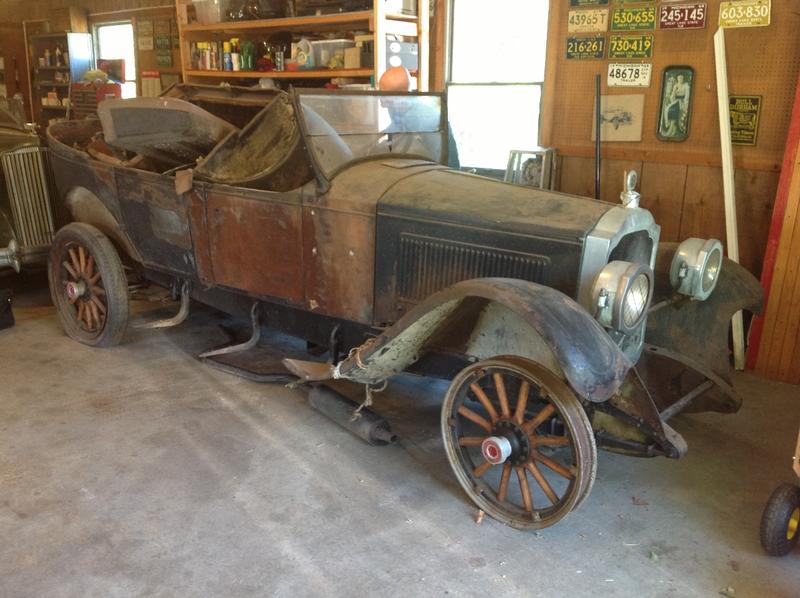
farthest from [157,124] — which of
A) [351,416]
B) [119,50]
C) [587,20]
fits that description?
[119,50]

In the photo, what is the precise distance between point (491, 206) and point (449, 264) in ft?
0.92

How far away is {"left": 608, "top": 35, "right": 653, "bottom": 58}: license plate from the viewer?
12.9 ft

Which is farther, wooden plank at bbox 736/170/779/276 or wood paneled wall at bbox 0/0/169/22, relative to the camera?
wood paneled wall at bbox 0/0/169/22

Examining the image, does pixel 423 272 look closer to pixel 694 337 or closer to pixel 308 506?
pixel 308 506

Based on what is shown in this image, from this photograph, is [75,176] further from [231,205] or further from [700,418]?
[700,418]

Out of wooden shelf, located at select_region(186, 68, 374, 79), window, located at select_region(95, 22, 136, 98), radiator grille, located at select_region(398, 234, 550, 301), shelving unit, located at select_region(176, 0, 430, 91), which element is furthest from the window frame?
radiator grille, located at select_region(398, 234, 550, 301)

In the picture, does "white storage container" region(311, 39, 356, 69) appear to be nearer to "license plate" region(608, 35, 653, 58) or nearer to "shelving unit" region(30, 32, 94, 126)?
"license plate" region(608, 35, 653, 58)

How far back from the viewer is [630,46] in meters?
4.00

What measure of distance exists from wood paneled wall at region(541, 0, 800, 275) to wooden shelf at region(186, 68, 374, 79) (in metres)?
1.38

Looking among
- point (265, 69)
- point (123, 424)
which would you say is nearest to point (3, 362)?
point (123, 424)

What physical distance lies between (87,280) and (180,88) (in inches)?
48.8

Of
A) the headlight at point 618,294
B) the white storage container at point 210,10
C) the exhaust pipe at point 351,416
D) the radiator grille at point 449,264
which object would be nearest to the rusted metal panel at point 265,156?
the radiator grille at point 449,264

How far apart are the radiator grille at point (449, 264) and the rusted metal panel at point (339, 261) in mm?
176

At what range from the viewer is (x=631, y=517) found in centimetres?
245
